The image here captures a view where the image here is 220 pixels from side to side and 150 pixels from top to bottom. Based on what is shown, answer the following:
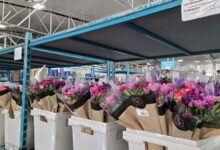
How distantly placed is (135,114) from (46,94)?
857 millimetres

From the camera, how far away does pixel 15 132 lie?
6.54ft

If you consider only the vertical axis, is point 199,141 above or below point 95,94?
below

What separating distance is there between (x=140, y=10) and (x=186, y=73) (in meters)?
0.49

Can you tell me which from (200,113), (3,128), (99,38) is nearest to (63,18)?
(3,128)

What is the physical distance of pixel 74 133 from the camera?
4.76ft

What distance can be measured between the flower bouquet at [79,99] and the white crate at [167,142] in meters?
0.36

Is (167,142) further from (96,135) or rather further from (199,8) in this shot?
(199,8)

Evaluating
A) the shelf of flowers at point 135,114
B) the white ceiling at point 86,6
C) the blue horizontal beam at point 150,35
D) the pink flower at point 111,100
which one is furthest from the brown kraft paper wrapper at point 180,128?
the white ceiling at point 86,6

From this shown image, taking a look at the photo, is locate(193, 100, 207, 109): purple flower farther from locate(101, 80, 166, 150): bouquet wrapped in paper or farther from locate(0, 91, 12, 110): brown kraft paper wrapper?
locate(0, 91, 12, 110): brown kraft paper wrapper

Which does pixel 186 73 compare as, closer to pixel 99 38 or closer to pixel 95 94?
pixel 95 94

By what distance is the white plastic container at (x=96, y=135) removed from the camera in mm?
1249

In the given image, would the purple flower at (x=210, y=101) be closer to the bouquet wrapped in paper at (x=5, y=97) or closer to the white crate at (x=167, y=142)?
the white crate at (x=167, y=142)

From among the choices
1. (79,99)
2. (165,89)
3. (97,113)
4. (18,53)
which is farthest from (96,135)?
(18,53)

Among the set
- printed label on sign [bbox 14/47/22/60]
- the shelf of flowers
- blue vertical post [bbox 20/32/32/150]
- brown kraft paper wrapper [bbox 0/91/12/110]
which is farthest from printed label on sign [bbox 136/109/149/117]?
brown kraft paper wrapper [bbox 0/91/12/110]
